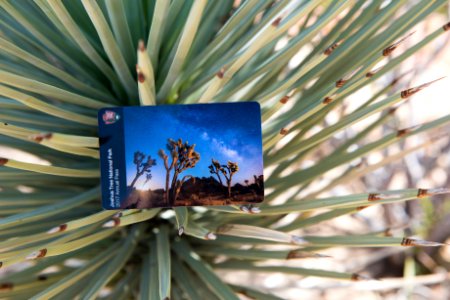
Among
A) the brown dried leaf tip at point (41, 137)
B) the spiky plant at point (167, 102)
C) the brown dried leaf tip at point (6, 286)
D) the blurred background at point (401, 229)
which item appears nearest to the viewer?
the brown dried leaf tip at point (41, 137)

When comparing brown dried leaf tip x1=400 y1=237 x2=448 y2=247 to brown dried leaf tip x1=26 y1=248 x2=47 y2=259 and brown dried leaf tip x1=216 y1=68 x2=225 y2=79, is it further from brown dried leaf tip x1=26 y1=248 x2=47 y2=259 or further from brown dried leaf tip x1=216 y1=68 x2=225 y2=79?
brown dried leaf tip x1=26 y1=248 x2=47 y2=259

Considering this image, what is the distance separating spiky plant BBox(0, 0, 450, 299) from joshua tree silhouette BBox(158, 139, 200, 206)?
0.04m

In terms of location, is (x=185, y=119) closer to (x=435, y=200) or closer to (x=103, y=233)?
(x=103, y=233)

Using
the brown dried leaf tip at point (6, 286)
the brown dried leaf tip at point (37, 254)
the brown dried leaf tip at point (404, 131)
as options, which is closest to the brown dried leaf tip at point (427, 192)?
the brown dried leaf tip at point (404, 131)

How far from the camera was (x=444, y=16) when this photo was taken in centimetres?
162

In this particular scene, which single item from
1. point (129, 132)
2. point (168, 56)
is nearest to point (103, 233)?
point (129, 132)

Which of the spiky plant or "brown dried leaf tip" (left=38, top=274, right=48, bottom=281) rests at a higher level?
the spiky plant

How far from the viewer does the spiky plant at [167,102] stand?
24.1 inches

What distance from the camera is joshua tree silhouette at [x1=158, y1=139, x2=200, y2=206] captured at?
0.67 meters

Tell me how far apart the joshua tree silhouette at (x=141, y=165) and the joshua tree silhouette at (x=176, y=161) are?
0.02 m

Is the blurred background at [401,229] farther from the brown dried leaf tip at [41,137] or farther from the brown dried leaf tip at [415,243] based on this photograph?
the brown dried leaf tip at [41,137]

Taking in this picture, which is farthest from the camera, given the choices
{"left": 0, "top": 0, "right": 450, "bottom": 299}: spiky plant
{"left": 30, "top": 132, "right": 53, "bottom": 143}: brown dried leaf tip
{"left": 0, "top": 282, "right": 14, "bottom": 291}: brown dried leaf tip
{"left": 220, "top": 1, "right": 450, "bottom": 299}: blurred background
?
{"left": 220, "top": 1, "right": 450, "bottom": 299}: blurred background

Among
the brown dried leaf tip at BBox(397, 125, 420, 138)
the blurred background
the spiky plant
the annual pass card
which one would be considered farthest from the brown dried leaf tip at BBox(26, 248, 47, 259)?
the blurred background

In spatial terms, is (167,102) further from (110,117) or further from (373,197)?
(373,197)
